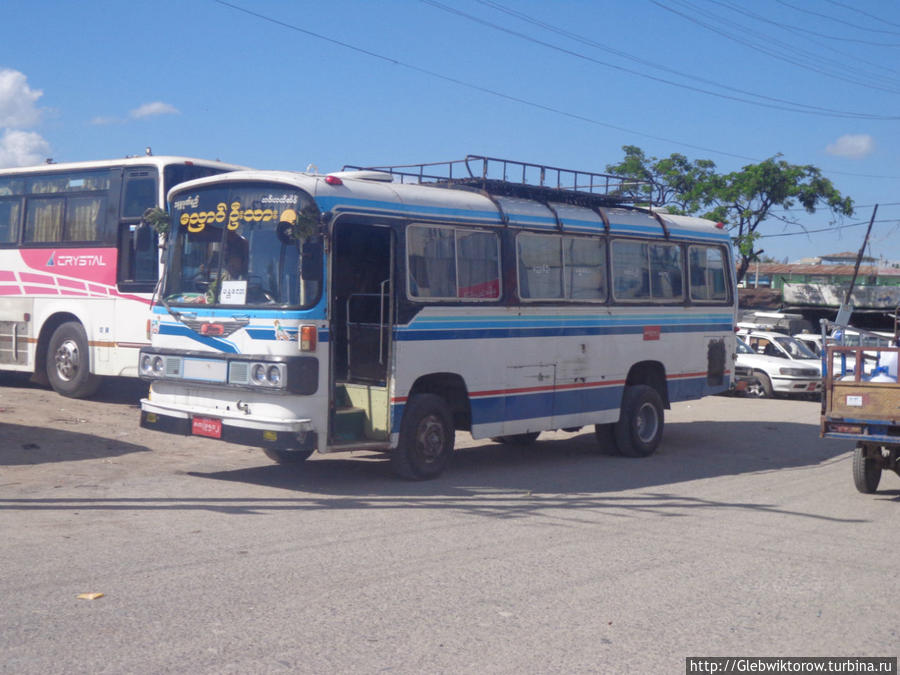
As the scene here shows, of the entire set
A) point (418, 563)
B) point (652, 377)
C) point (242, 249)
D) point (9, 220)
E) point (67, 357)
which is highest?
point (9, 220)

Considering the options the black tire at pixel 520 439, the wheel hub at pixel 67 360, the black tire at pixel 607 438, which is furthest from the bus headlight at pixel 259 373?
the wheel hub at pixel 67 360

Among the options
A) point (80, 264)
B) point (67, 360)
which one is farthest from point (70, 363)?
point (80, 264)

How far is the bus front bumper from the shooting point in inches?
366

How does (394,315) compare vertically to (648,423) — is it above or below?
above

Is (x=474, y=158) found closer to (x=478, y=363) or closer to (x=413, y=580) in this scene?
(x=478, y=363)

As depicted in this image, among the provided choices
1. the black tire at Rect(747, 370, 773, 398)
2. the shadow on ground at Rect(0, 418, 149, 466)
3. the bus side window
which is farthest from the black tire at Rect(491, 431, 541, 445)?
the black tire at Rect(747, 370, 773, 398)

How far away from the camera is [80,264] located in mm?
15867

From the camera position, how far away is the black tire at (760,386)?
80.0 ft

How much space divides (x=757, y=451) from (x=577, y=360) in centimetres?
401

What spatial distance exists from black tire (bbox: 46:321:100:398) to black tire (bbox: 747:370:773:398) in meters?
15.9

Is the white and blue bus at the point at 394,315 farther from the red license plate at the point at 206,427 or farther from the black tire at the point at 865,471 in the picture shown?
the black tire at the point at 865,471

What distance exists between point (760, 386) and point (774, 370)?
59cm

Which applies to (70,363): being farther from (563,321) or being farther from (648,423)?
(648,423)

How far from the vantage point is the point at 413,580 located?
6.64 metres
